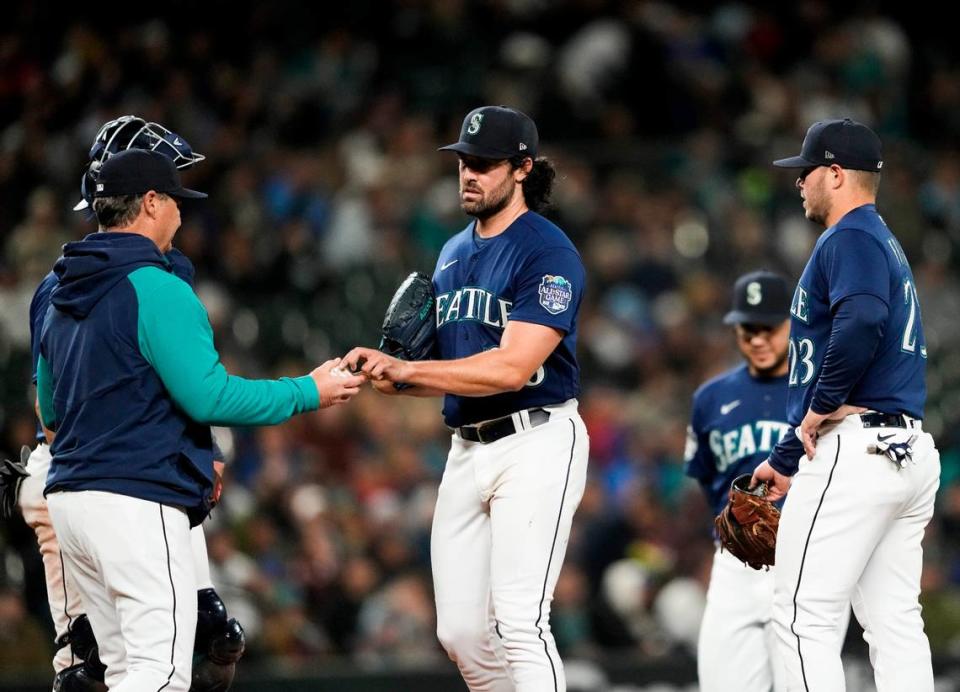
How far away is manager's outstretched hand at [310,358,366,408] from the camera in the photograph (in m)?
4.76

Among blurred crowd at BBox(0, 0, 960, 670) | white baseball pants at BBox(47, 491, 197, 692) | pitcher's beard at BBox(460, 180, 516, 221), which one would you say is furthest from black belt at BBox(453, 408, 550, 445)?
blurred crowd at BBox(0, 0, 960, 670)

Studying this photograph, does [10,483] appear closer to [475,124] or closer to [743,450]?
[475,124]

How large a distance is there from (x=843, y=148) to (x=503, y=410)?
1.48 m

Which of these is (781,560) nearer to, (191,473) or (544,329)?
(544,329)

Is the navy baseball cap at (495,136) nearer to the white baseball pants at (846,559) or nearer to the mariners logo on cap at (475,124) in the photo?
the mariners logo on cap at (475,124)

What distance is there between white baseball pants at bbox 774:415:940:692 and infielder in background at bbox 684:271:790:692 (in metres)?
0.94

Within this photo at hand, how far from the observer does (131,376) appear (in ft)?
14.4

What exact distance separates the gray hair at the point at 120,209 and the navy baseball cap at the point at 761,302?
108 inches

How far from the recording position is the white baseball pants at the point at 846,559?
183 inches

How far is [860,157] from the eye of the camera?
488 cm

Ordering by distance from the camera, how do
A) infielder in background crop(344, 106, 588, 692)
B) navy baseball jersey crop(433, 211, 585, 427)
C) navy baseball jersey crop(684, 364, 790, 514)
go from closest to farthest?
infielder in background crop(344, 106, 588, 692)
navy baseball jersey crop(433, 211, 585, 427)
navy baseball jersey crop(684, 364, 790, 514)

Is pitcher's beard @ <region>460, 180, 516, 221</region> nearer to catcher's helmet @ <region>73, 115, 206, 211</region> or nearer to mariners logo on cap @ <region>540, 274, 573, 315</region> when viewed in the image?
mariners logo on cap @ <region>540, 274, 573, 315</region>

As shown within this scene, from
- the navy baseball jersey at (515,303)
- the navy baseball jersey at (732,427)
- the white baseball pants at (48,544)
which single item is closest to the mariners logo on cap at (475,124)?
the navy baseball jersey at (515,303)

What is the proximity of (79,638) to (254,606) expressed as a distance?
3.92 metres
